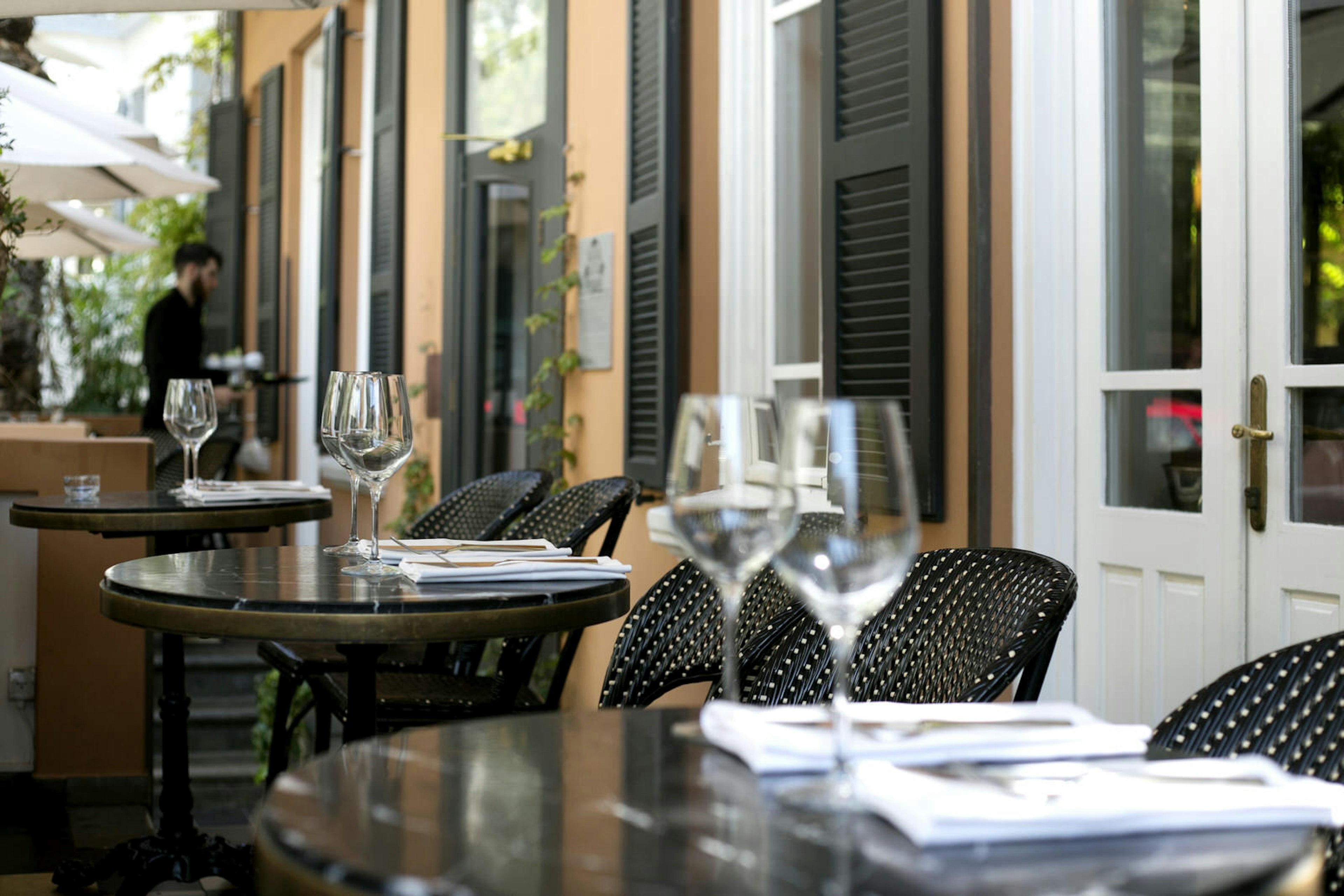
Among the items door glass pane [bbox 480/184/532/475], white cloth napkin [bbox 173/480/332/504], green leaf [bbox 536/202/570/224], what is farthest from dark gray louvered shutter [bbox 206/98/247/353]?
white cloth napkin [bbox 173/480/332/504]

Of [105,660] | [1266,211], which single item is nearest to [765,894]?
[1266,211]

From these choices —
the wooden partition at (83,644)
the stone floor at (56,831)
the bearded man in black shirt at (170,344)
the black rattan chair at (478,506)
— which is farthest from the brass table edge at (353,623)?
the bearded man in black shirt at (170,344)

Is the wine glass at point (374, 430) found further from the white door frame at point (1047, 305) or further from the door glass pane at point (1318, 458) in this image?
the door glass pane at point (1318, 458)

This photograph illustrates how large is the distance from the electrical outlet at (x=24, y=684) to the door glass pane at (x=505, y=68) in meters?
2.77

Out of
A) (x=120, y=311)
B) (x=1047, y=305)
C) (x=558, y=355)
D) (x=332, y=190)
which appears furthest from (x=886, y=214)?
(x=120, y=311)

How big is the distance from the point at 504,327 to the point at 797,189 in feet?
7.52

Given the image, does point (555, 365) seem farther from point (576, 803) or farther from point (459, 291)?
point (576, 803)

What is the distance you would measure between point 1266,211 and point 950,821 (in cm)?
196

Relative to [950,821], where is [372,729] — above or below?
below

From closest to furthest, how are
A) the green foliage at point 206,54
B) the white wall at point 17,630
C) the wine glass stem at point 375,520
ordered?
the wine glass stem at point 375,520 → the white wall at point 17,630 → the green foliage at point 206,54

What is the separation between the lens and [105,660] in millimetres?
4023

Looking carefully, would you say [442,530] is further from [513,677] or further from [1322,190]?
[1322,190]

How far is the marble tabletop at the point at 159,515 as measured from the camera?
283cm

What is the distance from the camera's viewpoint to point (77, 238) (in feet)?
23.1
